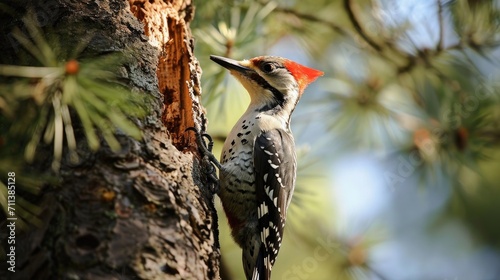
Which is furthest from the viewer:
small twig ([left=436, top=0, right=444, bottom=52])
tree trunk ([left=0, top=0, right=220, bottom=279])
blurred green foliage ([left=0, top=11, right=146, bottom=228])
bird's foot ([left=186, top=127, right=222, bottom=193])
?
small twig ([left=436, top=0, right=444, bottom=52])

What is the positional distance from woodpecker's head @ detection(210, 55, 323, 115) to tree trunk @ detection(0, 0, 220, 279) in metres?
1.22

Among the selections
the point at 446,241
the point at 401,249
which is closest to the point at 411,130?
the point at 401,249

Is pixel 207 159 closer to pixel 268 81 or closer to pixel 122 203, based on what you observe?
pixel 268 81

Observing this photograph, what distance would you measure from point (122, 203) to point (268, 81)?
209 centimetres

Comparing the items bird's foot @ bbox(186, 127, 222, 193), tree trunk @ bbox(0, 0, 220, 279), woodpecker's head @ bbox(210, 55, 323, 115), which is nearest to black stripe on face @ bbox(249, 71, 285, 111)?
woodpecker's head @ bbox(210, 55, 323, 115)

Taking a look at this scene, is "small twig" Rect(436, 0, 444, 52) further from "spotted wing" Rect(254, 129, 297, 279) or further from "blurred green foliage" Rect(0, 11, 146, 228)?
"blurred green foliage" Rect(0, 11, 146, 228)

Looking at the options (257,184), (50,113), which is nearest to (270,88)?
(257,184)

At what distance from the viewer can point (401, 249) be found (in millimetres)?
6219

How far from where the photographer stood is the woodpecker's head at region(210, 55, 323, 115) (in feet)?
14.1

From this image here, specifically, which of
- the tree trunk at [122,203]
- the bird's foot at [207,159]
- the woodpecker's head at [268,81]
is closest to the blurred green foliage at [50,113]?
the tree trunk at [122,203]

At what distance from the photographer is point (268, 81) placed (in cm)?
432

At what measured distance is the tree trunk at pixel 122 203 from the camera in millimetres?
2324

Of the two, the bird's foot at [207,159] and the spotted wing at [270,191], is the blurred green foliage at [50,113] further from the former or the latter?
the spotted wing at [270,191]

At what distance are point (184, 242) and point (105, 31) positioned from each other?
1049 mm
